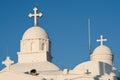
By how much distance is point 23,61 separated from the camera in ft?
236

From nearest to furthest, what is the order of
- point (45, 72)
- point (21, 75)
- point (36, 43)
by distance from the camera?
1. point (21, 75)
2. point (45, 72)
3. point (36, 43)

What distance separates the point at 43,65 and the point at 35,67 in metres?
1.28

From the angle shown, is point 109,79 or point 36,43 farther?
point 36,43

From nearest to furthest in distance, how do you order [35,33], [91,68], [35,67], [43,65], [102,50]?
[91,68], [35,67], [43,65], [35,33], [102,50]

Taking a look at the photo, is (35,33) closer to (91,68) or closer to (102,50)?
(102,50)

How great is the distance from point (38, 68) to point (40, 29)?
7.39m

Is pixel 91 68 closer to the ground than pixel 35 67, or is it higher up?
closer to the ground

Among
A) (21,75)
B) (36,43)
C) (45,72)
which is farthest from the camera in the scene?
(36,43)

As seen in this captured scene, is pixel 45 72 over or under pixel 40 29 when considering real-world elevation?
under

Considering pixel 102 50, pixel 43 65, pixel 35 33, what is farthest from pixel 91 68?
pixel 35 33

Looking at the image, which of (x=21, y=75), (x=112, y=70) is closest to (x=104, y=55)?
(x=112, y=70)

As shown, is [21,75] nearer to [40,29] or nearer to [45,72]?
[45,72]

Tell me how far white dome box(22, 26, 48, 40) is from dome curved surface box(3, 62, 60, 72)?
12.3 feet

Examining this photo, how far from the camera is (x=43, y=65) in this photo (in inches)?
2709
